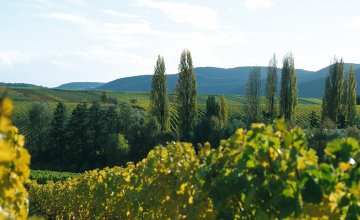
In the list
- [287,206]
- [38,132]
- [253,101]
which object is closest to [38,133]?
[38,132]

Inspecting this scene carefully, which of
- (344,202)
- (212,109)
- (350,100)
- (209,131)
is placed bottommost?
(209,131)

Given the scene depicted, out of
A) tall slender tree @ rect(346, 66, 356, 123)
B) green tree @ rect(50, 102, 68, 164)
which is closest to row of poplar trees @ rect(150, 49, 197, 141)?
green tree @ rect(50, 102, 68, 164)

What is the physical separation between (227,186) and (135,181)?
4.18 m

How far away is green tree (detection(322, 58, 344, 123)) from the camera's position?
147 feet

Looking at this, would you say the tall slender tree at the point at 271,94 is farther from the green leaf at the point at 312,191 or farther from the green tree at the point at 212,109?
the green leaf at the point at 312,191

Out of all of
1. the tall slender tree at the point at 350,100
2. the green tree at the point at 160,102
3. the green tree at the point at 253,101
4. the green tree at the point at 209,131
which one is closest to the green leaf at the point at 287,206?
the green tree at the point at 209,131

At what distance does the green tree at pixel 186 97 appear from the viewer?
4428 centimetres

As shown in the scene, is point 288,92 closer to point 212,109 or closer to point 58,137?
point 212,109

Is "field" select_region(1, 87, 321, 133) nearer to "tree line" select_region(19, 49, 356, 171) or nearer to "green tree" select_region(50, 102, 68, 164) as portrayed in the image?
"tree line" select_region(19, 49, 356, 171)

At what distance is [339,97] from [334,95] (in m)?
0.52

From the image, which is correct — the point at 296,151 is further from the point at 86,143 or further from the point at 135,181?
the point at 86,143

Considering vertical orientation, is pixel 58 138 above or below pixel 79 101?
below

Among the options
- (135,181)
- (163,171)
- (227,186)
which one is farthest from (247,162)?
(135,181)

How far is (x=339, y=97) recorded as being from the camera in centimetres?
4534
